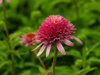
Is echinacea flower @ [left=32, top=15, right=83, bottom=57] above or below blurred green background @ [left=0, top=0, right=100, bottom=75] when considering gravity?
below

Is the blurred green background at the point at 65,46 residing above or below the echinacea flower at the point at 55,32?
above

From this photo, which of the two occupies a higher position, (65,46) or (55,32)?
(65,46)

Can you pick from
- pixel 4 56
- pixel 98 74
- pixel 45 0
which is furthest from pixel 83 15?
pixel 4 56

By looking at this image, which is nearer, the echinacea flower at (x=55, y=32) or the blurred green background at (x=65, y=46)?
the echinacea flower at (x=55, y=32)

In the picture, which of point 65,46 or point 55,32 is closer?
point 55,32

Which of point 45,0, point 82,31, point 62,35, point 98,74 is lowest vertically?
point 98,74

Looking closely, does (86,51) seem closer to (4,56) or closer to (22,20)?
(4,56)

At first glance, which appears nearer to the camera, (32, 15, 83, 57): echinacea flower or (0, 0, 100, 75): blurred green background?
(32, 15, 83, 57): echinacea flower

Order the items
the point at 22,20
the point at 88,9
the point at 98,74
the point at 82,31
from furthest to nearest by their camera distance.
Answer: the point at 22,20 → the point at 88,9 → the point at 82,31 → the point at 98,74
